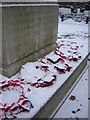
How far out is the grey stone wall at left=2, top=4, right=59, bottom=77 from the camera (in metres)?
3.33

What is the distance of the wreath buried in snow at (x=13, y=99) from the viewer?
2.64m

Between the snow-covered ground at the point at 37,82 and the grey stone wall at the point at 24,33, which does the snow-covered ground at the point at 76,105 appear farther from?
the grey stone wall at the point at 24,33

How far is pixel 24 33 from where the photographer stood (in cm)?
382

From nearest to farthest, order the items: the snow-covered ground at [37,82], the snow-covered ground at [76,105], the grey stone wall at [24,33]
A: 1. the snow-covered ground at [37,82]
2. the grey stone wall at [24,33]
3. the snow-covered ground at [76,105]

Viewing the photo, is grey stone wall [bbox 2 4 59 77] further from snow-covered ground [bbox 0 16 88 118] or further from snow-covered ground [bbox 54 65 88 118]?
snow-covered ground [bbox 54 65 88 118]

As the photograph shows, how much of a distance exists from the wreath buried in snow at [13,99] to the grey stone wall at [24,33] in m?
0.43

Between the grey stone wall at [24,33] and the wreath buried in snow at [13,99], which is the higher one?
the grey stone wall at [24,33]

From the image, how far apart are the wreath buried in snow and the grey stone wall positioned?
1.42 feet

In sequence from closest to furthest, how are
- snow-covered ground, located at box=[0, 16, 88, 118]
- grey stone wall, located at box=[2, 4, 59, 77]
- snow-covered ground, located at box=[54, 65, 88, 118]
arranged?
snow-covered ground, located at box=[0, 16, 88, 118] < grey stone wall, located at box=[2, 4, 59, 77] < snow-covered ground, located at box=[54, 65, 88, 118]

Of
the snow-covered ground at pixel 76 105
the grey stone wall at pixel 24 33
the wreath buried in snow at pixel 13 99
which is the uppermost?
the grey stone wall at pixel 24 33

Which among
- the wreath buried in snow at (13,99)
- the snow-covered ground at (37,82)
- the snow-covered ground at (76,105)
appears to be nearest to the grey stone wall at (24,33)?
the snow-covered ground at (37,82)

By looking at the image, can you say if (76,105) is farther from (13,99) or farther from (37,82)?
(13,99)

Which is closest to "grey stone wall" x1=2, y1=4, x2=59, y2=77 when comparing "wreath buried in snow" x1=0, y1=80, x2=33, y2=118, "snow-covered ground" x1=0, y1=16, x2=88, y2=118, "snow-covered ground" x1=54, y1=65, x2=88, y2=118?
"snow-covered ground" x1=0, y1=16, x2=88, y2=118

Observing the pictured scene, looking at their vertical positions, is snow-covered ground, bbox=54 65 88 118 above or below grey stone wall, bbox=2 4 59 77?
below
